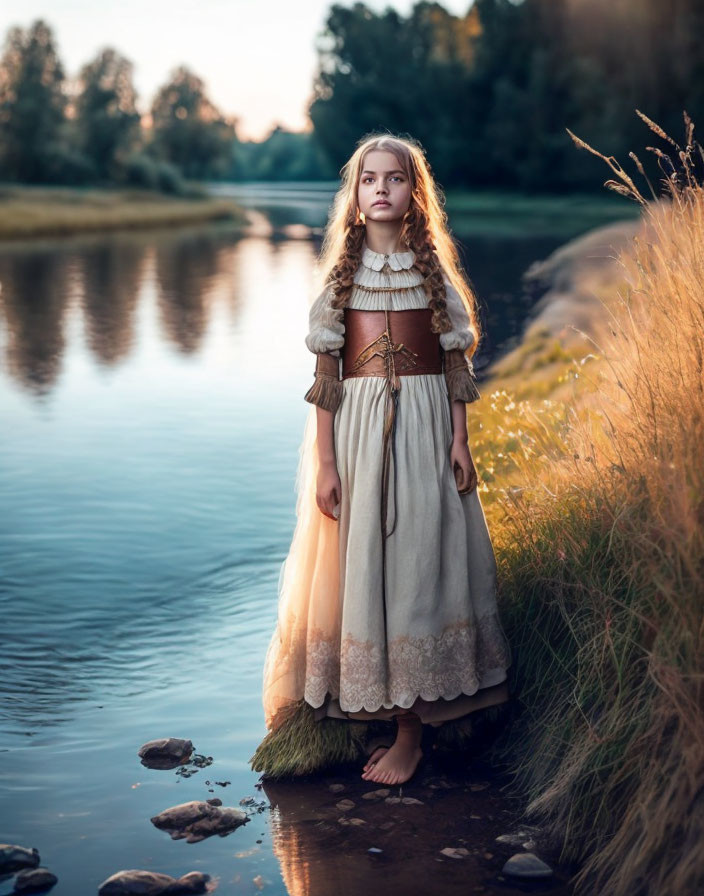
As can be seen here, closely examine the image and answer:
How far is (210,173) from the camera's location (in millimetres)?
80750

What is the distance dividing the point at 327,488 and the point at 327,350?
1.31ft

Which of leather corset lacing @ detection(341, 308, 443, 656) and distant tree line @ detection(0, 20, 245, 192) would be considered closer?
leather corset lacing @ detection(341, 308, 443, 656)

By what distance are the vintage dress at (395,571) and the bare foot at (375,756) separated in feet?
0.58

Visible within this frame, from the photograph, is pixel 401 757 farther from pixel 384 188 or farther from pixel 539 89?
pixel 539 89

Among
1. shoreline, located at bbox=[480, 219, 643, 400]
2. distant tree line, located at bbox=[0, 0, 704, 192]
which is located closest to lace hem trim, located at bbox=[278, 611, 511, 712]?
shoreline, located at bbox=[480, 219, 643, 400]

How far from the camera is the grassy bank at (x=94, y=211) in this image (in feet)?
109

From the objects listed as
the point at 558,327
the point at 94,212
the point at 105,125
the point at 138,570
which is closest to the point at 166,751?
the point at 138,570

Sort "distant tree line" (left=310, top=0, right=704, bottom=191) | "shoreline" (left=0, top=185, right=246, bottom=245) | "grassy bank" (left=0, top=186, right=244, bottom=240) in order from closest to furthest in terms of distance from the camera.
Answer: "shoreline" (left=0, top=185, right=246, bottom=245), "grassy bank" (left=0, top=186, right=244, bottom=240), "distant tree line" (left=310, top=0, right=704, bottom=191)

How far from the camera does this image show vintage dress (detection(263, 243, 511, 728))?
3.50 meters

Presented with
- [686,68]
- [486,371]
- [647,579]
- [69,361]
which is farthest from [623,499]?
[686,68]

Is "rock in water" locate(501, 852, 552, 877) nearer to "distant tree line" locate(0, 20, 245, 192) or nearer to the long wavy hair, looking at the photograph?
the long wavy hair

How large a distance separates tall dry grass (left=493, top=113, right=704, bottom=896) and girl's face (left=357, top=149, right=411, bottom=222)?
0.56 m

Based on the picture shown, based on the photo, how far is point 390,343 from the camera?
3.62 m

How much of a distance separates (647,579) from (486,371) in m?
7.74
